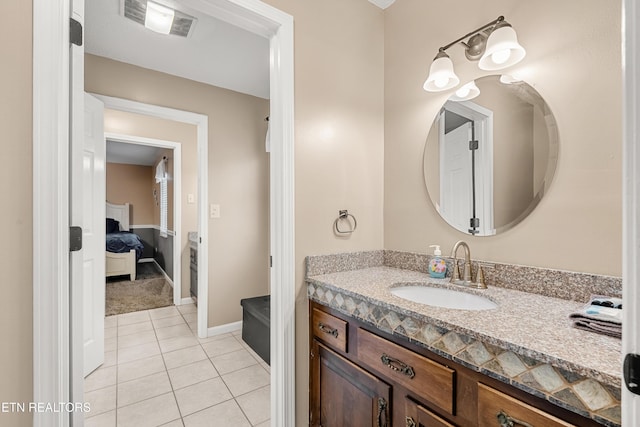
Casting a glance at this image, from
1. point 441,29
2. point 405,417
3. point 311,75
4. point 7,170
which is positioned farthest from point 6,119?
point 441,29

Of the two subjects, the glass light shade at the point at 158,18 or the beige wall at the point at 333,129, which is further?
the glass light shade at the point at 158,18

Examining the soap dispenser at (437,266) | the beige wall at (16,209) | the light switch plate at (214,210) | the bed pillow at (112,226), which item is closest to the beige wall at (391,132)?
the beige wall at (16,209)

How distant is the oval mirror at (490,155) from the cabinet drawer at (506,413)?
0.79 m

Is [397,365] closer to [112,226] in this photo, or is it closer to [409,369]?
[409,369]

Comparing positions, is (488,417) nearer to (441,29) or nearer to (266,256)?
(441,29)

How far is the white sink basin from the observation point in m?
1.24

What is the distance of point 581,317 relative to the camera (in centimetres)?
82

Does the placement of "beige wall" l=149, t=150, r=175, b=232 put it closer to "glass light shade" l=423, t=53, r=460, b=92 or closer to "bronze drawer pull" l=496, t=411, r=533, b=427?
"glass light shade" l=423, t=53, r=460, b=92

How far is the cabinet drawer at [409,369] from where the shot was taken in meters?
0.88

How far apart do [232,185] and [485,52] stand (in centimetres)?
254

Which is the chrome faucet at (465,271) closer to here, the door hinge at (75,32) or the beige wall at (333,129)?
the beige wall at (333,129)

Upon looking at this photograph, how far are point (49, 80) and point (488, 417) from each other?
1708 mm

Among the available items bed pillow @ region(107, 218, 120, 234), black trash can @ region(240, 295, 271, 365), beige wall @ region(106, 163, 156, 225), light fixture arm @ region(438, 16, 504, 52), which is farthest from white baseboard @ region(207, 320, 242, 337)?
beige wall @ region(106, 163, 156, 225)

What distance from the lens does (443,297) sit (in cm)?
136
